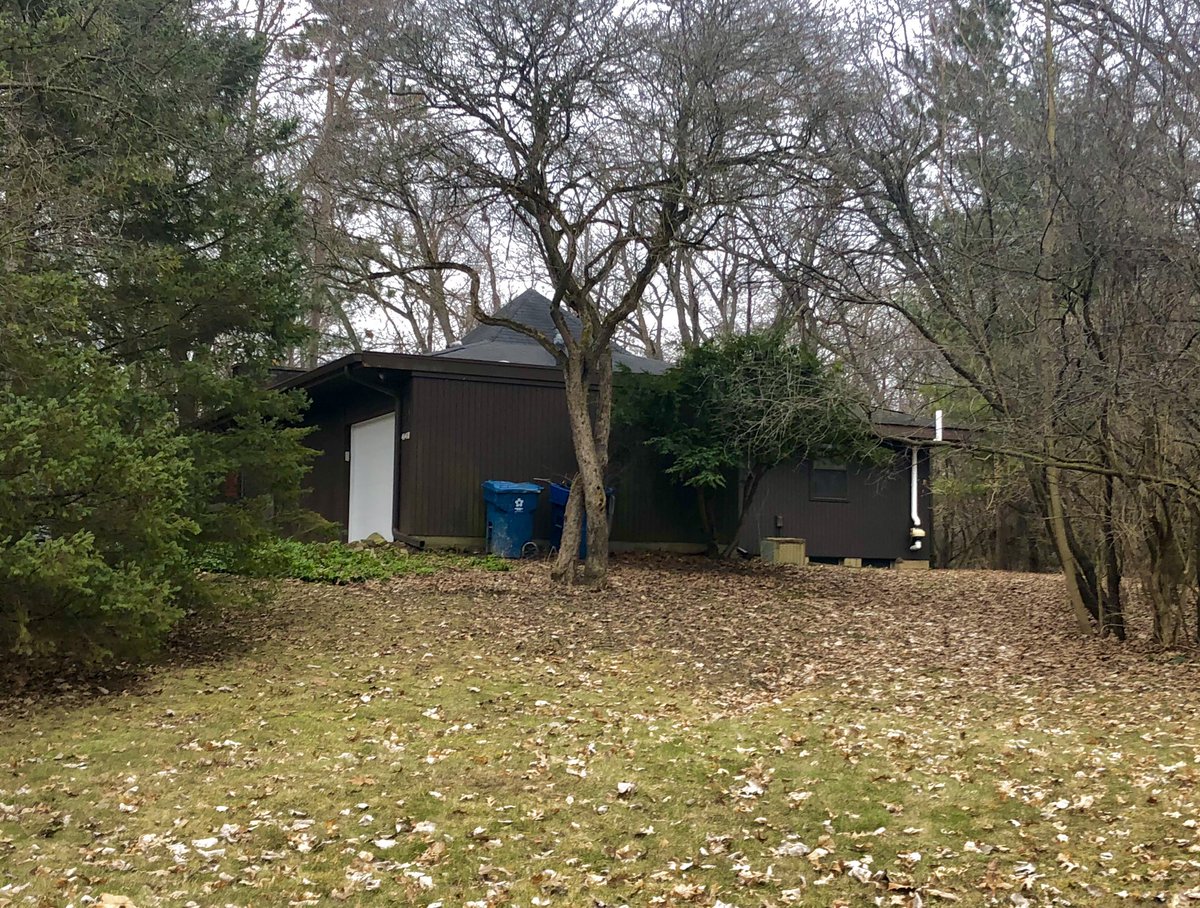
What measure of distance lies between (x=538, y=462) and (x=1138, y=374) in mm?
8466

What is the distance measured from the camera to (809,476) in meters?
17.7

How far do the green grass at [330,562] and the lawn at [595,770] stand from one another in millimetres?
318

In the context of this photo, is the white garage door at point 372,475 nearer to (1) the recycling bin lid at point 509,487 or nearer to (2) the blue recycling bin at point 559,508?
(1) the recycling bin lid at point 509,487

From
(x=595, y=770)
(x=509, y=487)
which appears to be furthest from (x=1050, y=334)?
(x=509, y=487)

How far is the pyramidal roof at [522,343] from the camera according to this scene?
15641mm

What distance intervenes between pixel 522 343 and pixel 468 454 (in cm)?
297

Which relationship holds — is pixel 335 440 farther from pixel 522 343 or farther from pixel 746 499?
pixel 746 499

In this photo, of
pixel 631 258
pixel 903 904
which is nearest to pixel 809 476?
pixel 631 258

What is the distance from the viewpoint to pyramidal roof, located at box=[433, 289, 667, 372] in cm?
1564

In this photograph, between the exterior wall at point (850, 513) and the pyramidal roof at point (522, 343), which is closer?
the pyramidal roof at point (522, 343)

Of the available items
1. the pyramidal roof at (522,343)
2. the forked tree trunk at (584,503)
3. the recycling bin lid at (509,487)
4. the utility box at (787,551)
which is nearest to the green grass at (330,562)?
the recycling bin lid at (509,487)

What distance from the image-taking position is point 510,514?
44.9 feet

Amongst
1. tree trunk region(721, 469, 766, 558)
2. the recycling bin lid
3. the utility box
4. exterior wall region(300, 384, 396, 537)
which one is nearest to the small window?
the utility box

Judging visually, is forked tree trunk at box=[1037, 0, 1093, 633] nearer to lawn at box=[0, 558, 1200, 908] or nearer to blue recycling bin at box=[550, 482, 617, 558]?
lawn at box=[0, 558, 1200, 908]
